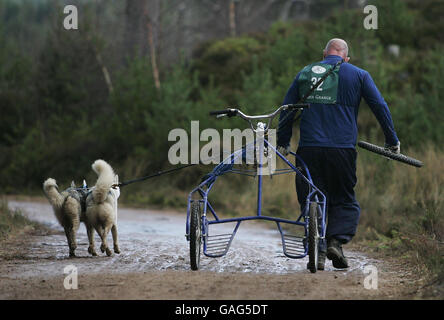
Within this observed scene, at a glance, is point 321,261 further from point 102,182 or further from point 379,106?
point 102,182

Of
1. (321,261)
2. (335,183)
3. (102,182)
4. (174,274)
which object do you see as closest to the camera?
(174,274)

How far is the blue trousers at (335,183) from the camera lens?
6871 mm

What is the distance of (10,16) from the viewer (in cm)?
7369

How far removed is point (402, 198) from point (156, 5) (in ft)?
44.9

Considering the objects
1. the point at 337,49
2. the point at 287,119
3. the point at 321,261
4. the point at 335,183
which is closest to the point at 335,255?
the point at 321,261

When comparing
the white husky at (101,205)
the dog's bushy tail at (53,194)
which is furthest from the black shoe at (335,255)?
the dog's bushy tail at (53,194)

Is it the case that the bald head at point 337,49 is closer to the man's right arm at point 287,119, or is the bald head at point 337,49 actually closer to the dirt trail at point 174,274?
the man's right arm at point 287,119

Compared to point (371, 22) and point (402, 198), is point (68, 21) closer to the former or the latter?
point (371, 22)

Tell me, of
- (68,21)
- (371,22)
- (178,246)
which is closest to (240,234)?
(178,246)

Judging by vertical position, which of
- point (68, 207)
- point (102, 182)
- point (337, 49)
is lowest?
point (68, 207)

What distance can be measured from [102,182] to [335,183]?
101 inches

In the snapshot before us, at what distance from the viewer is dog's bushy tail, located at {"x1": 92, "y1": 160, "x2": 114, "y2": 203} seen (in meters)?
7.72

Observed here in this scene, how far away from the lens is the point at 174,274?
6281mm

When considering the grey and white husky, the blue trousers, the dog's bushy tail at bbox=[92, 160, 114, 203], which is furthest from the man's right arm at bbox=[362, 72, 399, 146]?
the grey and white husky
